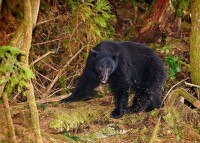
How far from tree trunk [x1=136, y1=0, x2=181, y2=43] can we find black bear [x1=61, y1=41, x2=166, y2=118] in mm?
2013

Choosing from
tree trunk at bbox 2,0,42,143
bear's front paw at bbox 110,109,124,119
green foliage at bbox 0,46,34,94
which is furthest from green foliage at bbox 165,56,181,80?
green foliage at bbox 0,46,34,94

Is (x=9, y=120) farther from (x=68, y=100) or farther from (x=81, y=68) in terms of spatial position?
(x=81, y=68)

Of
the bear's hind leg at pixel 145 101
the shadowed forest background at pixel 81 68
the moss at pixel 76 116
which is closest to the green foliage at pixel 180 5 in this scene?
the shadowed forest background at pixel 81 68

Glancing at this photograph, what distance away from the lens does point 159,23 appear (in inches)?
352

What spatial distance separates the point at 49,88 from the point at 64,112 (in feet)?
4.76

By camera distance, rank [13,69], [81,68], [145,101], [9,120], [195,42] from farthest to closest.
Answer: [81,68], [195,42], [145,101], [9,120], [13,69]

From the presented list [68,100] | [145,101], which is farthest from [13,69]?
[145,101]

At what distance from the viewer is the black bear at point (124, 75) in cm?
653

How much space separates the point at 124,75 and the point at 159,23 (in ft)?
8.90

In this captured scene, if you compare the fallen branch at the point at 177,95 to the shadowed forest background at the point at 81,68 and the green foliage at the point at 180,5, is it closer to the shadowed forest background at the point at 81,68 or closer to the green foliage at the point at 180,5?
the shadowed forest background at the point at 81,68

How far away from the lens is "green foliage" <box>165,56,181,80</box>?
8221 mm

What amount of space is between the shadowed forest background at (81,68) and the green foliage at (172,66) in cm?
2

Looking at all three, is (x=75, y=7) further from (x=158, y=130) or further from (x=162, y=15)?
(x=158, y=130)

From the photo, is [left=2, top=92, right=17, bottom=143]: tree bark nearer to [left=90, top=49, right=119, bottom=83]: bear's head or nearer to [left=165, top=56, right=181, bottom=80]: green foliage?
[left=90, top=49, right=119, bottom=83]: bear's head
